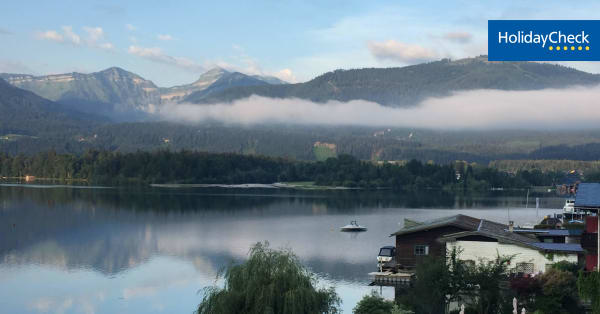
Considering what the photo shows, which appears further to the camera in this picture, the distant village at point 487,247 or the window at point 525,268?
the window at point 525,268

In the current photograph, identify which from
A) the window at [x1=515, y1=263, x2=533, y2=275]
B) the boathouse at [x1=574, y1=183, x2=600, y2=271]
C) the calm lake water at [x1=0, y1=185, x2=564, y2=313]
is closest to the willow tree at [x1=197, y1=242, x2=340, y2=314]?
the calm lake water at [x1=0, y1=185, x2=564, y2=313]

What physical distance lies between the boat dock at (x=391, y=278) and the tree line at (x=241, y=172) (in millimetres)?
137126

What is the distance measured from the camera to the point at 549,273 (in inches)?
1288

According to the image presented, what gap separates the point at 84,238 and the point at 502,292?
45.2 metres

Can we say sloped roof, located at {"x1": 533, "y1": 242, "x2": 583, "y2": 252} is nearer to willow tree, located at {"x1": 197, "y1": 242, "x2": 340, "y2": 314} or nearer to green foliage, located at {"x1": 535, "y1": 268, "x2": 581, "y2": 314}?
green foliage, located at {"x1": 535, "y1": 268, "x2": 581, "y2": 314}

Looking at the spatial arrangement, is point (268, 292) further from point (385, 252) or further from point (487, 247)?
point (385, 252)

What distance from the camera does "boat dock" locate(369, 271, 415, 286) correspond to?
42094 mm

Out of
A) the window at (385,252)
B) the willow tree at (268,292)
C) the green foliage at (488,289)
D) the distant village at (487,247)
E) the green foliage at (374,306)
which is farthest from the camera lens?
the window at (385,252)

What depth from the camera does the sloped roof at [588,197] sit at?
19953 mm

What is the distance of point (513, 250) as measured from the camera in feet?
123

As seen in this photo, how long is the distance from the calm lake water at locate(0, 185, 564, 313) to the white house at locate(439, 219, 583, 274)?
16.6ft

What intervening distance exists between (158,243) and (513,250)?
3599 cm

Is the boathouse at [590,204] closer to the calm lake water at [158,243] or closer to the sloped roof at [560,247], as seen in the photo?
the sloped roof at [560,247]

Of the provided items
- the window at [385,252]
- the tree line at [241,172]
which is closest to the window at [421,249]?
the window at [385,252]
